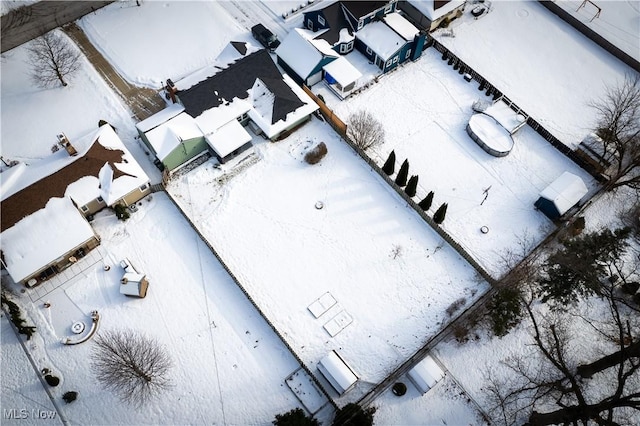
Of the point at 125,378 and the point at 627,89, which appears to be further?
the point at 627,89

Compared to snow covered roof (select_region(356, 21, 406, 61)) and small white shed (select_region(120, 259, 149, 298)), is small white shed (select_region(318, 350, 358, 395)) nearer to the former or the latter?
small white shed (select_region(120, 259, 149, 298))

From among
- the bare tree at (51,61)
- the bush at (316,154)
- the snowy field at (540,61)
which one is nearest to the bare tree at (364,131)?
the bush at (316,154)

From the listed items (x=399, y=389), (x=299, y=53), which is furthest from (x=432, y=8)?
(x=399, y=389)

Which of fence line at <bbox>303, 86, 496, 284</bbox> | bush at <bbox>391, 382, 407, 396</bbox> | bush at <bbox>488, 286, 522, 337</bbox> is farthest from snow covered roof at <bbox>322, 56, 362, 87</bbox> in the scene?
bush at <bbox>391, 382, 407, 396</bbox>

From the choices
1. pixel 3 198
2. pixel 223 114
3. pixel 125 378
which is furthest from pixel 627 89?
pixel 3 198

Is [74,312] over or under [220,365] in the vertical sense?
over

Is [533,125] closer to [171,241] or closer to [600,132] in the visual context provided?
[600,132]

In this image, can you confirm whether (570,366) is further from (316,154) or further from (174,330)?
(174,330)
